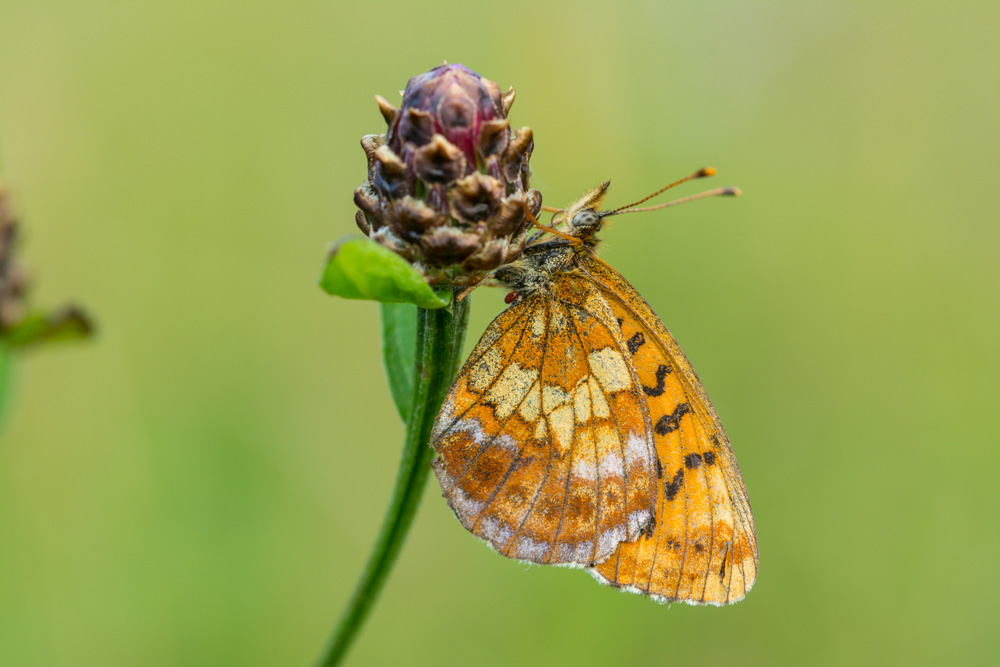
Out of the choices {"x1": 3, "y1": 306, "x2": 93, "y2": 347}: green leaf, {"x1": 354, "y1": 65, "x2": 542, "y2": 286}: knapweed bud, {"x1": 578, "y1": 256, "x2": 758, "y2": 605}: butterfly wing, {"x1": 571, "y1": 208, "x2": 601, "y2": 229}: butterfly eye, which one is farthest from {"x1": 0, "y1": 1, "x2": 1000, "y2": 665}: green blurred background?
{"x1": 571, "y1": 208, "x2": 601, "y2": 229}: butterfly eye

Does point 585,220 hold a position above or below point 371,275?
above

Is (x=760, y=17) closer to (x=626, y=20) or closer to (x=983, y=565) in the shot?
(x=626, y=20)

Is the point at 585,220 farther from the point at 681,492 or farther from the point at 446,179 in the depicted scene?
the point at 681,492

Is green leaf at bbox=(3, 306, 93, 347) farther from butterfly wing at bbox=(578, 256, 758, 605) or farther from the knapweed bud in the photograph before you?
butterfly wing at bbox=(578, 256, 758, 605)

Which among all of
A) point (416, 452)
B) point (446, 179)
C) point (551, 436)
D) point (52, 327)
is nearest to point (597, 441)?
point (551, 436)

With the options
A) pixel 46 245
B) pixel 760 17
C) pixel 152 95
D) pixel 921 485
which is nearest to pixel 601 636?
pixel 921 485

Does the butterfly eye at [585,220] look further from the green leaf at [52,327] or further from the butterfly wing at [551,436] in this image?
the green leaf at [52,327]
